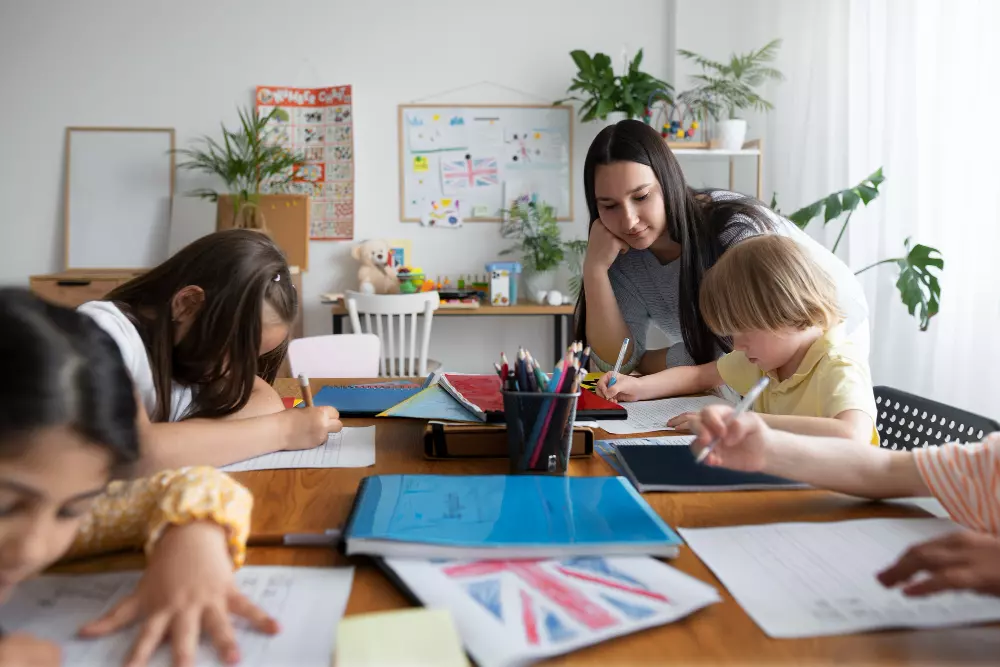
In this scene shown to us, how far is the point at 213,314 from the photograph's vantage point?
3.70 ft

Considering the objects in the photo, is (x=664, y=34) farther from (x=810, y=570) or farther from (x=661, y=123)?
(x=810, y=570)

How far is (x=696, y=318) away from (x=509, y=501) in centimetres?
98

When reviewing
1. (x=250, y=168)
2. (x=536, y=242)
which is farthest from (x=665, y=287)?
(x=250, y=168)

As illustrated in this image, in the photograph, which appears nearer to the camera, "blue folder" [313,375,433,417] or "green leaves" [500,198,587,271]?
"blue folder" [313,375,433,417]

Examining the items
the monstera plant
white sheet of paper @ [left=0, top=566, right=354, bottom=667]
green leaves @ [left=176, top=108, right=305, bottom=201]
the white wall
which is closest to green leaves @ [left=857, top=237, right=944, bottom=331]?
the monstera plant

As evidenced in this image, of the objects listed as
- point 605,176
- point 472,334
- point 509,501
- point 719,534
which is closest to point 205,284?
point 509,501

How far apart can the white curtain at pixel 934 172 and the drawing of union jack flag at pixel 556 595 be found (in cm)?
228

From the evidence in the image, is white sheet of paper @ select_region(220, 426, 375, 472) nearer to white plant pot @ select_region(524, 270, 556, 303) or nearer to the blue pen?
the blue pen

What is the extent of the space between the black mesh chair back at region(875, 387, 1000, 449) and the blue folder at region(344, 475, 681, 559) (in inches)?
23.4

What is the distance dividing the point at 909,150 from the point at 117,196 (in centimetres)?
360

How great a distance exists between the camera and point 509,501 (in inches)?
31.6

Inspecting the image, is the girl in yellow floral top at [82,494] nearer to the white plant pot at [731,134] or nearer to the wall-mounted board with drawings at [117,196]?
the white plant pot at [731,134]

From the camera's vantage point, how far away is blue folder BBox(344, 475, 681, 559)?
2.24 ft

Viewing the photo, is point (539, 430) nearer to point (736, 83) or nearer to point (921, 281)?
point (921, 281)
